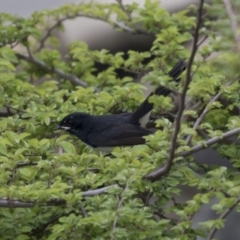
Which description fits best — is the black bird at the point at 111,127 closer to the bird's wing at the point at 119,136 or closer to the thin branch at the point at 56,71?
the bird's wing at the point at 119,136

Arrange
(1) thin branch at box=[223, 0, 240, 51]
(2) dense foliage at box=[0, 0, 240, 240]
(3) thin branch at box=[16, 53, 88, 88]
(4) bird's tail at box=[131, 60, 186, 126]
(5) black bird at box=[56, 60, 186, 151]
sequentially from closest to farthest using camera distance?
1. (1) thin branch at box=[223, 0, 240, 51]
2. (2) dense foliage at box=[0, 0, 240, 240]
3. (4) bird's tail at box=[131, 60, 186, 126]
4. (5) black bird at box=[56, 60, 186, 151]
5. (3) thin branch at box=[16, 53, 88, 88]

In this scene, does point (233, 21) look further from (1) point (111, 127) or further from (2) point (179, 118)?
(1) point (111, 127)

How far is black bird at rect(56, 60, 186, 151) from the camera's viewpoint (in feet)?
16.8

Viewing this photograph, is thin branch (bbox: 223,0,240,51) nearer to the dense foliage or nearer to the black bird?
the dense foliage

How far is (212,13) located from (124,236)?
3.70 ft

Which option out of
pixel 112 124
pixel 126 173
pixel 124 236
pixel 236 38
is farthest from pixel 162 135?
pixel 112 124

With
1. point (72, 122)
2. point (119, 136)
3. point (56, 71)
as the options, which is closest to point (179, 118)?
point (72, 122)

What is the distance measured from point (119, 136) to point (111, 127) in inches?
3.8

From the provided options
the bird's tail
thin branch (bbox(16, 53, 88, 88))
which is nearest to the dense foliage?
the bird's tail

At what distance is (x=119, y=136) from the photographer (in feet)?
18.4

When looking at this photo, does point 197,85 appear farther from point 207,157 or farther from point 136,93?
point 207,157

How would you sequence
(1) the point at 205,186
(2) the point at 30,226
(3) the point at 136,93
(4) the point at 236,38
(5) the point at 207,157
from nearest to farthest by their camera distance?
(4) the point at 236,38, (1) the point at 205,186, (2) the point at 30,226, (3) the point at 136,93, (5) the point at 207,157

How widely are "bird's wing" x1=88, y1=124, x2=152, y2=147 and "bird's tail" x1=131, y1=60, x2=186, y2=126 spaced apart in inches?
3.3

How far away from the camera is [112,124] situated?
5.59 m
